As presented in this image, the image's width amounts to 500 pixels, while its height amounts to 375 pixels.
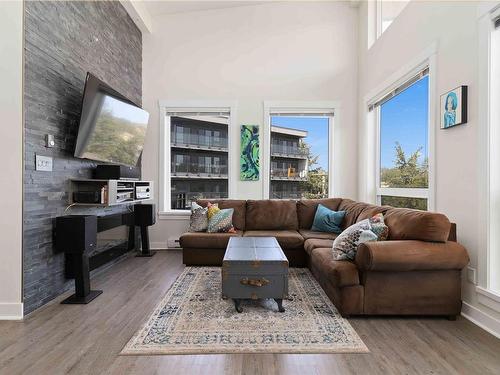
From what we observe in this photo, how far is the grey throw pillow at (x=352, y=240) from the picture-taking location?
102 inches

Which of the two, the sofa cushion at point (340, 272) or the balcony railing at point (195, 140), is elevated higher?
the balcony railing at point (195, 140)

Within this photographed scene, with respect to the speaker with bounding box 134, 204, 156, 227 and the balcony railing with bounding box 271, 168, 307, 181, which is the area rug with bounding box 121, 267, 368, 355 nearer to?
the speaker with bounding box 134, 204, 156, 227

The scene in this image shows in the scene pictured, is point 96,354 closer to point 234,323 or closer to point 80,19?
point 234,323

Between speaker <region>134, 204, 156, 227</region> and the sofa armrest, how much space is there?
323 centimetres

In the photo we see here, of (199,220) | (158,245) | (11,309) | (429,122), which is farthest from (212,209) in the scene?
(429,122)

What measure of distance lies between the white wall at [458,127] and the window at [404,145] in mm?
351

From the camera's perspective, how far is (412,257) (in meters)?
2.31

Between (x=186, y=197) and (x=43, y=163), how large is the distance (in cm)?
269

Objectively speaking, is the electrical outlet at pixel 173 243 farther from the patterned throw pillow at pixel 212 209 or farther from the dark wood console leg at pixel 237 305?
the dark wood console leg at pixel 237 305

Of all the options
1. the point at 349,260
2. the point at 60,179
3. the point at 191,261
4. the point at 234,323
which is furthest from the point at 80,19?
the point at 349,260

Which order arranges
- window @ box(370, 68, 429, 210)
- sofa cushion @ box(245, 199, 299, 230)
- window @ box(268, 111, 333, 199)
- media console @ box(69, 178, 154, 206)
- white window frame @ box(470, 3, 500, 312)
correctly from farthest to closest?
window @ box(268, 111, 333, 199), sofa cushion @ box(245, 199, 299, 230), window @ box(370, 68, 429, 210), media console @ box(69, 178, 154, 206), white window frame @ box(470, 3, 500, 312)

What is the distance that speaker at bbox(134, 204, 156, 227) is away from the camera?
14.9 ft

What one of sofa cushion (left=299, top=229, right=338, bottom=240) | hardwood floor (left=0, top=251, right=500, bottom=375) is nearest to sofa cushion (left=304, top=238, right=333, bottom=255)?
sofa cushion (left=299, top=229, right=338, bottom=240)

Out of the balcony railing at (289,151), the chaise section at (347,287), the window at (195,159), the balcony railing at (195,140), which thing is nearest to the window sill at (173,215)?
the window at (195,159)
